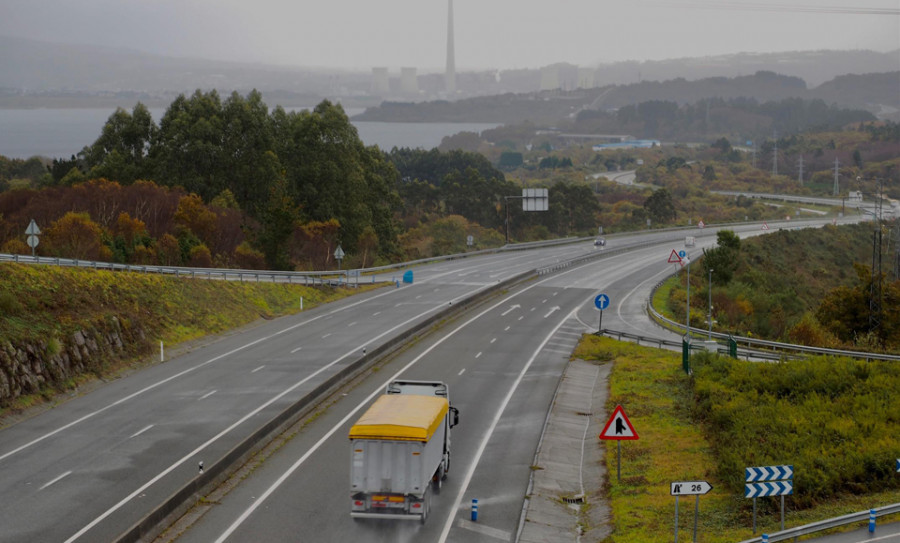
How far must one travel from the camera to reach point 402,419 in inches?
933

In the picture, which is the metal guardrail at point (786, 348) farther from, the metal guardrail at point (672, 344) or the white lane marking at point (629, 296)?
the white lane marking at point (629, 296)

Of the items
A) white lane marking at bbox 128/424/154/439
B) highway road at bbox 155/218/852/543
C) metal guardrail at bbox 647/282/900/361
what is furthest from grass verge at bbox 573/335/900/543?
white lane marking at bbox 128/424/154/439

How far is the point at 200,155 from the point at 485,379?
58.3 meters

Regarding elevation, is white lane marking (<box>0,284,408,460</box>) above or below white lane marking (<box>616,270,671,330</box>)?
above

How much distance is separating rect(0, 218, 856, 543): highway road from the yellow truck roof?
259cm

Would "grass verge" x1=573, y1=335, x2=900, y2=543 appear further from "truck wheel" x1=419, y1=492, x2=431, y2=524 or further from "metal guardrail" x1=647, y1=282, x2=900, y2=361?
"metal guardrail" x1=647, y1=282, x2=900, y2=361

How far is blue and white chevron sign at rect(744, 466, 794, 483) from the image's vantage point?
21734mm

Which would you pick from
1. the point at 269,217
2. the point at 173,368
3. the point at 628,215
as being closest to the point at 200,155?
the point at 269,217

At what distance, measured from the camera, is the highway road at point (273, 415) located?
978 inches

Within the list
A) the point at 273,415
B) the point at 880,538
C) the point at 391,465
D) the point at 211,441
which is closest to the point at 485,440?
the point at 273,415

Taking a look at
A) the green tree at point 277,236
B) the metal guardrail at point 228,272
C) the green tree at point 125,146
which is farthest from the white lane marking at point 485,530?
the green tree at point 125,146

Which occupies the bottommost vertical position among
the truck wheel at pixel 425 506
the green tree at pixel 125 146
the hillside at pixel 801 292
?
the hillside at pixel 801 292

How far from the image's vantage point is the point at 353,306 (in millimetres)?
63812

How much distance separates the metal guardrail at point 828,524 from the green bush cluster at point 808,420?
7.51 ft
